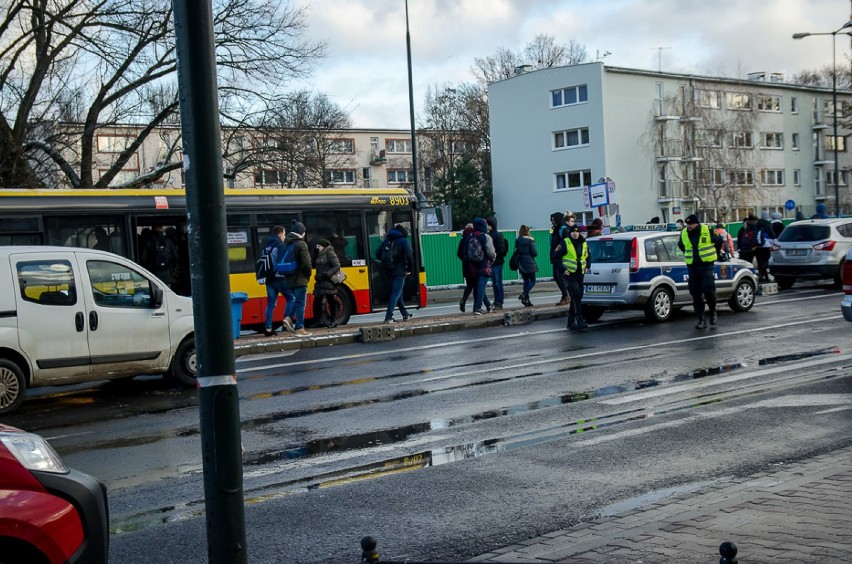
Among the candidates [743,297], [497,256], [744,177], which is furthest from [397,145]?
[743,297]

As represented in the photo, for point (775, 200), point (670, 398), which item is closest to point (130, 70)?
point (670, 398)

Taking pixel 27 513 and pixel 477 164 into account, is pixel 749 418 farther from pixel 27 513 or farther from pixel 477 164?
pixel 477 164

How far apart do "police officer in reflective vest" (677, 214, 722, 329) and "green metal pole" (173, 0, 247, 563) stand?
1364 cm

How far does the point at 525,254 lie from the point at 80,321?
12708 mm

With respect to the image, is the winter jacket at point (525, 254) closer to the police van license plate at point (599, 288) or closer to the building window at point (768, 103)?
the police van license plate at point (599, 288)

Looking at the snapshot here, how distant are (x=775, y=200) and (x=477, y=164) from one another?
21.8 metres

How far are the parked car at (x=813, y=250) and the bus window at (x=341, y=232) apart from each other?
38.2 feet

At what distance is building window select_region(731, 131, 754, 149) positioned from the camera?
223 feet

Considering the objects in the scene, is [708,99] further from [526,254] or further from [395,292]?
[395,292]

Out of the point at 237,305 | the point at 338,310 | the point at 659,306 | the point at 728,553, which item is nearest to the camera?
the point at 728,553

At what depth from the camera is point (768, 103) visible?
240 feet

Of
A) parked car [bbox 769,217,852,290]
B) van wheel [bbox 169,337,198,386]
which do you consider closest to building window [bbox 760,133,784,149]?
parked car [bbox 769,217,852,290]

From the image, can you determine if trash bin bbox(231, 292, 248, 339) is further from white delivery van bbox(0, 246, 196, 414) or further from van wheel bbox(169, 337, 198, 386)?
white delivery van bbox(0, 246, 196, 414)

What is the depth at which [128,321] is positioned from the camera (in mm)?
12430
